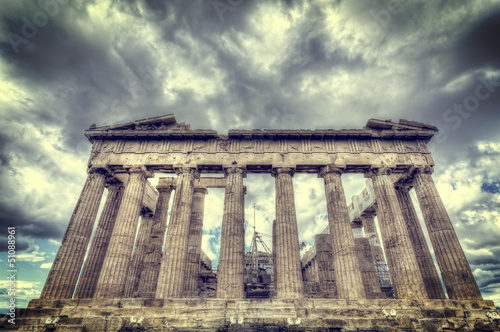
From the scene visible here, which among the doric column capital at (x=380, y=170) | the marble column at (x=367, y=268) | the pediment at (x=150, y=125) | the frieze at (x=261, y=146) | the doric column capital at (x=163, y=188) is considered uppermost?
the pediment at (x=150, y=125)

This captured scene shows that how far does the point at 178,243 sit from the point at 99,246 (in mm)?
6419

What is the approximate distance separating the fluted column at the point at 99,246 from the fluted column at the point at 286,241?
12.0m

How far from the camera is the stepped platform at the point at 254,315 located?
975 centimetres

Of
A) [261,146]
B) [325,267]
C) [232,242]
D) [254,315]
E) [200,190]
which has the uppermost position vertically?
[261,146]

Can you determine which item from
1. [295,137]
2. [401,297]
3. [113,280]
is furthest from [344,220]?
[113,280]

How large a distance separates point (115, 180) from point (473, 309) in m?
23.4

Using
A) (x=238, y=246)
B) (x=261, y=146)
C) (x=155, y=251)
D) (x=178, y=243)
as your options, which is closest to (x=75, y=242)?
(x=155, y=251)

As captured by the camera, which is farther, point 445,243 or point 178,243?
point 178,243

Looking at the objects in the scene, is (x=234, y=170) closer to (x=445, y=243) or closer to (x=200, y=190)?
(x=200, y=190)

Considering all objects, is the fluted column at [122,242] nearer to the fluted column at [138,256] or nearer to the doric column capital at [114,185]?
the fluted column at [138,256]

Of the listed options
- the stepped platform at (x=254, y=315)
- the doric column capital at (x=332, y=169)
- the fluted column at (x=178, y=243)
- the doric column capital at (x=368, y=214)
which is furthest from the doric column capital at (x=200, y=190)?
the doric column capital at (x=368, y=214)

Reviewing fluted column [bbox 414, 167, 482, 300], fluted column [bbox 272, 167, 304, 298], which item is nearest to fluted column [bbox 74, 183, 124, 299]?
fluted column [bbox 272, 167, 304, 298]

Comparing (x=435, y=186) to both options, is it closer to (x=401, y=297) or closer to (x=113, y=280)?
(x=401, y=297)

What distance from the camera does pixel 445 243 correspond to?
15.2 metres
